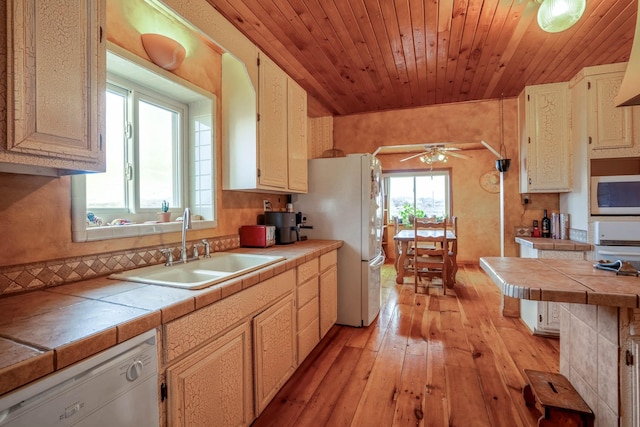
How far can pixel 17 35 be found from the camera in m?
0.88

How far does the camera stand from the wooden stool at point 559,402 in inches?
51.9

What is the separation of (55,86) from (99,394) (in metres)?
0.95

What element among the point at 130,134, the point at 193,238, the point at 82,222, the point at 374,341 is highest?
the point at 130,134

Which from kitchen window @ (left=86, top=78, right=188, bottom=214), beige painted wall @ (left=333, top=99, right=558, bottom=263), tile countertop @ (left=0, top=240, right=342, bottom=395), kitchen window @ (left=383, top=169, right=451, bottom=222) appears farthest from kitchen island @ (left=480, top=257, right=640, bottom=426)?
kitchen window @ (left=383, top=169, right=451, bottom=222)

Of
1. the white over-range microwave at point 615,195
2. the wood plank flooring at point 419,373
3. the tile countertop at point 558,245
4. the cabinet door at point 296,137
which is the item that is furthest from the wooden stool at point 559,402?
the cabinet door at point 296,137

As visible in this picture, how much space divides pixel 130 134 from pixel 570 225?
3.73 meters

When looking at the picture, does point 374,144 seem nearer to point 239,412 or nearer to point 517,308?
point 517,308

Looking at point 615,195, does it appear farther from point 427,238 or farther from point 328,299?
point 328,299

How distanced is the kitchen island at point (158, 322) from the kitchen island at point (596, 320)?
3.71ft

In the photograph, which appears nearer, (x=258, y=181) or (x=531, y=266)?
(x=531, y=266)

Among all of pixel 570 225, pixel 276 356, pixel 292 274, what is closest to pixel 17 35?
pixel 292 274

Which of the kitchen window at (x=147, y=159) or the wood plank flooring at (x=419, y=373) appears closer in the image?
the kitchen window at (x=147, y=159)

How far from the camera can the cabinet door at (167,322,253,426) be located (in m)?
1.05

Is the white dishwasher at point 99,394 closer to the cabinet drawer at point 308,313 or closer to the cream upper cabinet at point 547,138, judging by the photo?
the cabinet drawer at point 308,313
